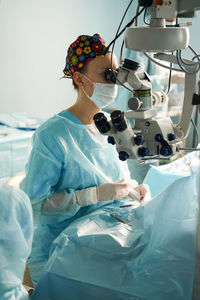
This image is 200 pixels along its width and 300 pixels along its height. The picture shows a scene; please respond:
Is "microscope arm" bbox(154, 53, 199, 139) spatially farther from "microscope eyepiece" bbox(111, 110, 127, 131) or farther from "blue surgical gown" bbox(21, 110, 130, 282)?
"blue surgical gown" bbox(21, 110, 130, 282)

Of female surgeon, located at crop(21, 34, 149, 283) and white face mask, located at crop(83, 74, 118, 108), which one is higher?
white face mask, located at crop(83, 74, 118, 108)

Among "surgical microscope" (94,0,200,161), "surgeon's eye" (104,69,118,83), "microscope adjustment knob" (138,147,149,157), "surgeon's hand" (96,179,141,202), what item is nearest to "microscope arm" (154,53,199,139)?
"surgical microscope" (94,0,200,161)

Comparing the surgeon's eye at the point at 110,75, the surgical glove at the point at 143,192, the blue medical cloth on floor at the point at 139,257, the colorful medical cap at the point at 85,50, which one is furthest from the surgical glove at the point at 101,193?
the colorful medical cap at the point at 85,50

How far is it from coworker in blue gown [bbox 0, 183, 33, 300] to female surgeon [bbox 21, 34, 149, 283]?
534mm

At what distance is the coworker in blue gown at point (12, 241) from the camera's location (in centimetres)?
104

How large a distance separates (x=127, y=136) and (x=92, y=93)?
0.72m

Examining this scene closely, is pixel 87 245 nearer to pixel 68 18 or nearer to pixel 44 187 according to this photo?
pixel 44 187

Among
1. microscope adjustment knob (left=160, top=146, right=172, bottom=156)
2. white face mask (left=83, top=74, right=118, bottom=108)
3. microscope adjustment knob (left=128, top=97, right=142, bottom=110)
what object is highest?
microscope adjustment knob (left=128, top=97, right=142, bottom=110)

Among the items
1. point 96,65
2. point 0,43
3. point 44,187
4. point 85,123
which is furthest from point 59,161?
point 0,43

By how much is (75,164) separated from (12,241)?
0.68m

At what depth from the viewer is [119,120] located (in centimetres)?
109

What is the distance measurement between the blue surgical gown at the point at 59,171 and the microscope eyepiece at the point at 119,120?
2.02ft

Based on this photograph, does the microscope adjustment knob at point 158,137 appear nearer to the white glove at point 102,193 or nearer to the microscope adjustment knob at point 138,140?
the microscope adjustment knob at point 138,140

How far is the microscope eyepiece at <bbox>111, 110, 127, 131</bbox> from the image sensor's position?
1085 millimetres
